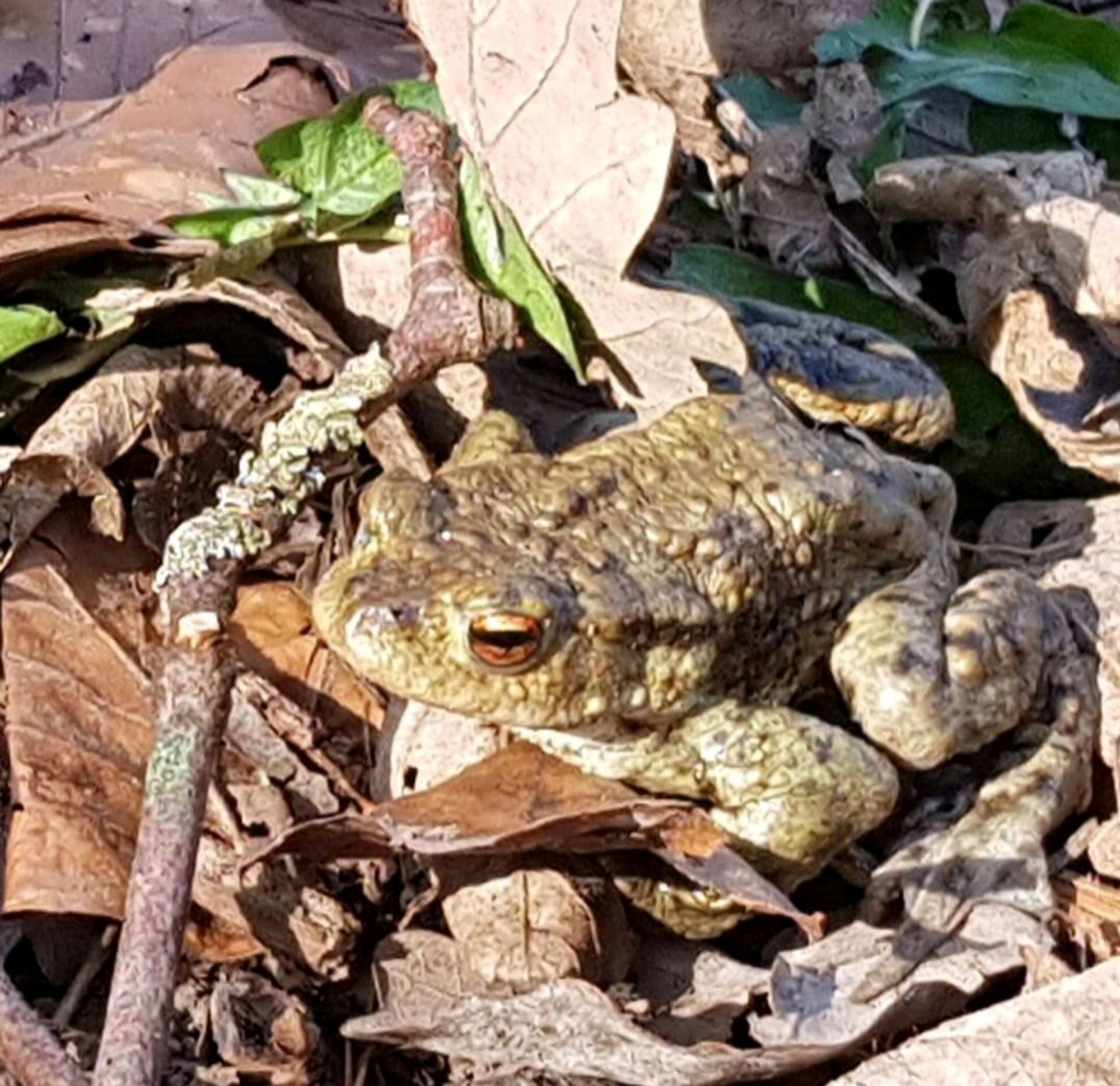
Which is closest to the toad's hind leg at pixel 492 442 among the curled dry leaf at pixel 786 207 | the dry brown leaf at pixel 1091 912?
the curled dry leaf at pixel 786 207

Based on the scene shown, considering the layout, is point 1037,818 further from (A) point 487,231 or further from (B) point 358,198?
(B) point 358,198

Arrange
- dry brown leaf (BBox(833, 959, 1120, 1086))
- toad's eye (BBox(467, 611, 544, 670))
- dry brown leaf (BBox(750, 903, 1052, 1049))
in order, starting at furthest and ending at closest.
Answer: toad's eye (BBox(467, 611, 544, 670)) → dry brown leaf (BBox(750, 903, 1052, 1049)) → dry brown leaf (BBox(833, 959, 1120, 1086))

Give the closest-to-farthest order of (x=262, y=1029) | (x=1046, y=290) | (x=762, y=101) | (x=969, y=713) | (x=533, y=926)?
(x=262, y=1029), (x=533, y=926), (x=969, y=713), (x=1046, y=290), (x=762, y=101)

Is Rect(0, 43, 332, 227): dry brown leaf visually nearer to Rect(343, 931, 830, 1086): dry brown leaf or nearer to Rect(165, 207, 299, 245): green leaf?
Rect(165, 207, 299, 245): green leaf

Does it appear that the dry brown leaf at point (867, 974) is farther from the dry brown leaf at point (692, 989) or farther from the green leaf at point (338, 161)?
the green leaf at point (338, 161)

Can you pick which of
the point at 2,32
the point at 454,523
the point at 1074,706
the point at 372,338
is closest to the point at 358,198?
the point at 372,338

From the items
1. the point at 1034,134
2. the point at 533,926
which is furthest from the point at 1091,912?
the point at 1034,134

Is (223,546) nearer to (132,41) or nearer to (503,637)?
(503,637)

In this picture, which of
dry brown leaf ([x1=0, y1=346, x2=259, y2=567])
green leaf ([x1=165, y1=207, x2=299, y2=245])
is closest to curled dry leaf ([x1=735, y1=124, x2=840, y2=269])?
green leaf ([x1=165, y1=207, x2=299, y2=245])
